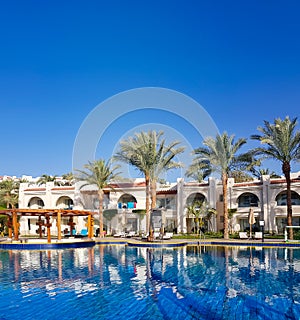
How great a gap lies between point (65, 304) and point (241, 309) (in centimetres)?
466

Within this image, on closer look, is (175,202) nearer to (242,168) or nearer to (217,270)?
(242,168)

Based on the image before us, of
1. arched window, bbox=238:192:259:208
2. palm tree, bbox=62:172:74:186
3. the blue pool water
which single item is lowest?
the blue pool water

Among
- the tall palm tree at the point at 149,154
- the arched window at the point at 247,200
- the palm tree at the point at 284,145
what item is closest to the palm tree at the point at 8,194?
the tall palm tree at the point at 149,154

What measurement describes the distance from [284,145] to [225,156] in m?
4.93

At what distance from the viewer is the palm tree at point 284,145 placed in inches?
1118

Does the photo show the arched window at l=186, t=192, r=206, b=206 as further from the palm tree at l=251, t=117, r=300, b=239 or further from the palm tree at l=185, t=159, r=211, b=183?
the palm tree at l=251, t=117, r=300, b=239

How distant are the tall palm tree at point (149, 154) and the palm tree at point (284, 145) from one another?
7.17m

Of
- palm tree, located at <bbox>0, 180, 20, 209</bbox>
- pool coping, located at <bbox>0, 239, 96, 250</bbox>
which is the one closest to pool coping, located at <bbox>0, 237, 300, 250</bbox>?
pool coping, located at <bbox>0, 239, 96, 250</bbox>

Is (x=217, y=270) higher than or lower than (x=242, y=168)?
lower

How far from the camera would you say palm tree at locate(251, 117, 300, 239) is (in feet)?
93.2

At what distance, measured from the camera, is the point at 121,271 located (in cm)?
1603

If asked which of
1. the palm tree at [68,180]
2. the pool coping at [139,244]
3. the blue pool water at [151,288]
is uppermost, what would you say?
the palm tree at [68,180]

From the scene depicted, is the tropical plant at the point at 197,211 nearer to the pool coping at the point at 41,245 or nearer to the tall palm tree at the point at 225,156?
the tall palm tree at the point at 225,156

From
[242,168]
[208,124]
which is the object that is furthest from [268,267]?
[208,124]
